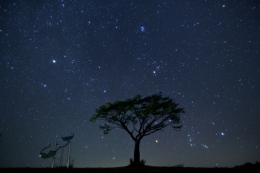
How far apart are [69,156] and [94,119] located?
4.99 meters

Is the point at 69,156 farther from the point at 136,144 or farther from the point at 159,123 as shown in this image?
the point at 159,123

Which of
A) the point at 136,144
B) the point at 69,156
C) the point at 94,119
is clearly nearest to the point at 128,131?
the point at 136,144

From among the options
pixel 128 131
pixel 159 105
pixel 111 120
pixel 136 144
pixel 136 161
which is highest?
pixel 159 105

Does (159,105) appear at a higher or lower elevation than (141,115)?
higher

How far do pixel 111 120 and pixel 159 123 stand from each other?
5.81m

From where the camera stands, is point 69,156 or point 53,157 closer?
point 69,156

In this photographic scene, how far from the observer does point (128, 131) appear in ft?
62.3

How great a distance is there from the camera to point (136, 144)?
18.1 meters
